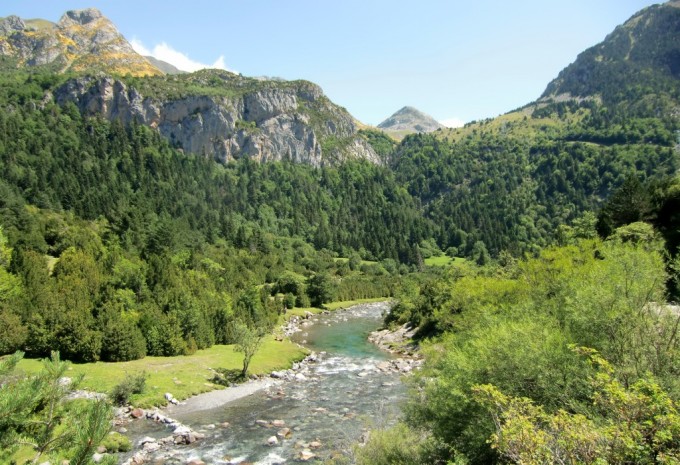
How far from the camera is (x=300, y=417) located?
118ft

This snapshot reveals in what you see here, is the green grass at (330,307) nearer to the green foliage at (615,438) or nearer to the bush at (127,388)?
the bush at (127,388)

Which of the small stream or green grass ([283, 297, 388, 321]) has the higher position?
the small stream

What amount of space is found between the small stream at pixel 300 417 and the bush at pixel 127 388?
394 cm

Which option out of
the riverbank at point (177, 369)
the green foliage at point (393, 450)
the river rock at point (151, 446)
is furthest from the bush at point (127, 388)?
the green foliage at point (393, 450)

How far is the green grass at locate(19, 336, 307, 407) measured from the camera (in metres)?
38.0

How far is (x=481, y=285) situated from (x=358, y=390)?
76.5 ft

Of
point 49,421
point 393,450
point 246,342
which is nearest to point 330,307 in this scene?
point 246,342

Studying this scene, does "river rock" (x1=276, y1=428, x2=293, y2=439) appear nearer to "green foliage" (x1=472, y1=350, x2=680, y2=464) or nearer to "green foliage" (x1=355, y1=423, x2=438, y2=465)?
"green foliage" (x1=355, y1=423, x2=438, y2=465)

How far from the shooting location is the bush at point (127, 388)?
116 feet

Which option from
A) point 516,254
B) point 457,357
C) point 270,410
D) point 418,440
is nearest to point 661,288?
point 457,357

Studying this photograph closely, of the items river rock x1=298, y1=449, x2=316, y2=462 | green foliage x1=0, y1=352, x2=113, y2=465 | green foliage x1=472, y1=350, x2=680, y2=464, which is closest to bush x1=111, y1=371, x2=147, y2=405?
river rock x1=298, y1=449, x2=316, y2=462

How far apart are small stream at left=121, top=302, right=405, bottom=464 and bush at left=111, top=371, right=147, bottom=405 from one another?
394 cm

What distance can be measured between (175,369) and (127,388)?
381 inches

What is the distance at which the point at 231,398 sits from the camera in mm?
40250
